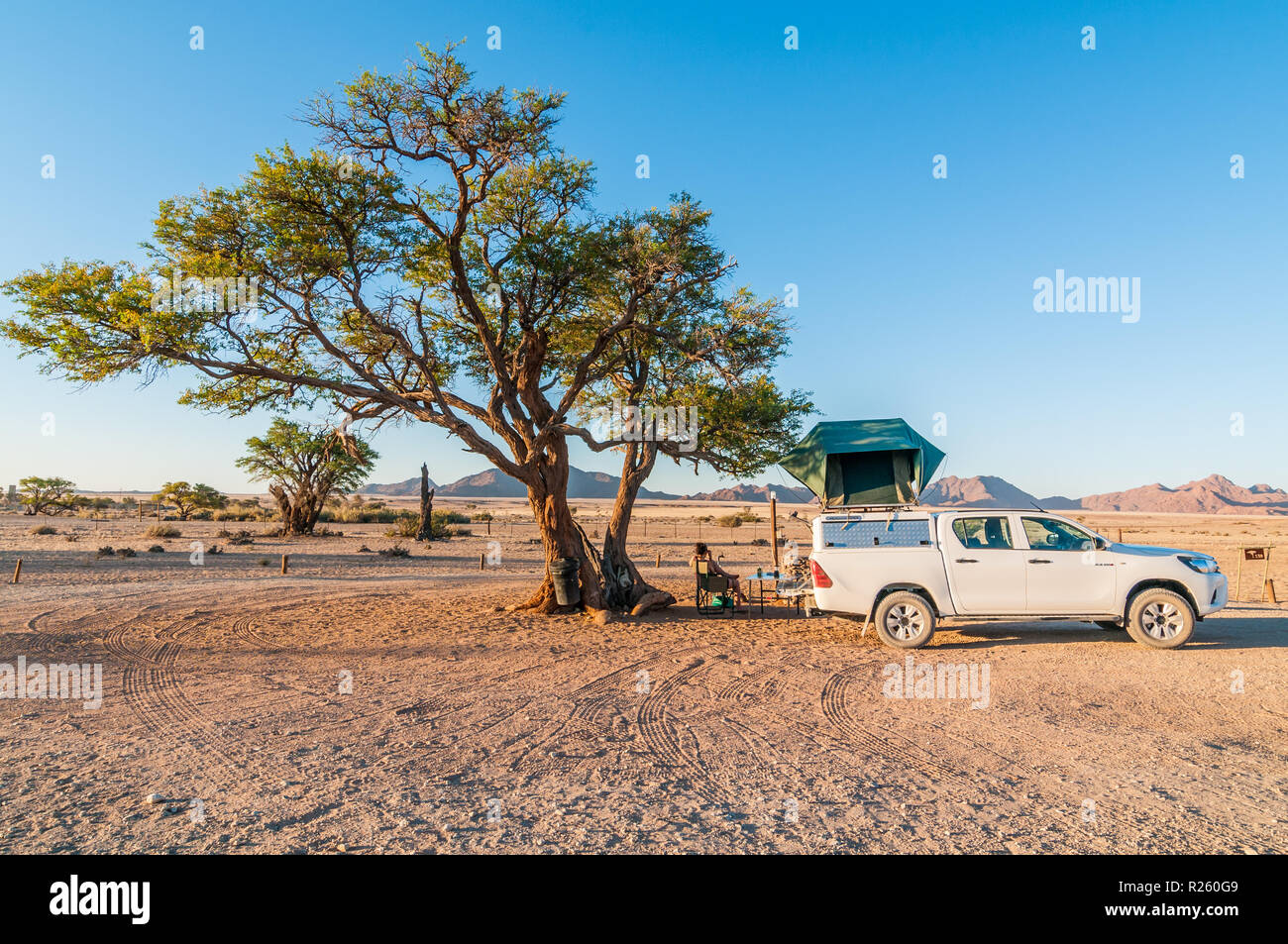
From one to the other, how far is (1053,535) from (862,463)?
19.2 ft

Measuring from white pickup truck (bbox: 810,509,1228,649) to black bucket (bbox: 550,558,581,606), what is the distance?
222 inches

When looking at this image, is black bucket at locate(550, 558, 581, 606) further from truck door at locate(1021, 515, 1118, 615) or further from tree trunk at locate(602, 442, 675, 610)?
truck door at locate(1021, 515, 1118, 615)

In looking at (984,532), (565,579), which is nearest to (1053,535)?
(984,532)

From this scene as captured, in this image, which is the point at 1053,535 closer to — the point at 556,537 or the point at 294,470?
the point at 556,537

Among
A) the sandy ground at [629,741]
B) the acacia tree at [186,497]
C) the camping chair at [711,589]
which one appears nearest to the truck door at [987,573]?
the sandy ground at [629,741]

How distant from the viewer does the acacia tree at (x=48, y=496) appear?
2025 inches

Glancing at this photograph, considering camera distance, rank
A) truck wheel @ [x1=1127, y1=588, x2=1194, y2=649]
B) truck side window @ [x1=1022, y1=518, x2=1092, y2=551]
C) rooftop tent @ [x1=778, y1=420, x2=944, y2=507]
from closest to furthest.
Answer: truck wheel @ [x1=1127, y1=588, x2=1194, y2=649]
truck side window @ [x1=1022, y1=518, x2=1092, y2=551]
rooftop tent @ [x1=778, y1=420, x2=944, y2=507]

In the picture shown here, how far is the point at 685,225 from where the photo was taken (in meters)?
14.5

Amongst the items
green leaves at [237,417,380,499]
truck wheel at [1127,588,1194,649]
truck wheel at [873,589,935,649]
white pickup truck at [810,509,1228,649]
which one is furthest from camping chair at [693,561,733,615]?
Result: green leaves at [237,417,380,499]

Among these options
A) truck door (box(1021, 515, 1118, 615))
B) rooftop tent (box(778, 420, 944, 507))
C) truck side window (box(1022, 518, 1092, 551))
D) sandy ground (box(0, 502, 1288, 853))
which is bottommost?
sandy ground (box(0, 502, 1288, 853))

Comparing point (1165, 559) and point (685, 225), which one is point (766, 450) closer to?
point (685, 225)

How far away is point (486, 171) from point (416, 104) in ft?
5.20

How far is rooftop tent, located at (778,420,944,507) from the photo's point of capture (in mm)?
15852

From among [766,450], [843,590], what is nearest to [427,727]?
[843,590]
